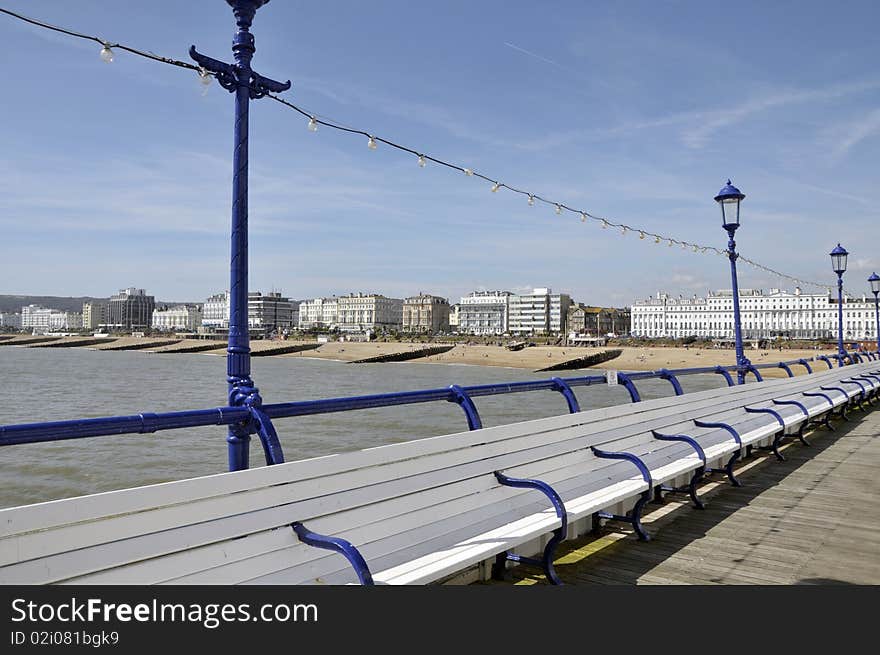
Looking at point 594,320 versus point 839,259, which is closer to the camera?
point 839,259

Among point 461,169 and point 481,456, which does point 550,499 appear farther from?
point 461,169

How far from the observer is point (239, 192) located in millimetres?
3963

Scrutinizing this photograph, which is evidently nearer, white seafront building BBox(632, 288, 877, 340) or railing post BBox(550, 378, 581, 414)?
railing post BBox(550, 378, 581, 414)


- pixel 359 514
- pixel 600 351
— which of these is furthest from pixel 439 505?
pixel 600 351

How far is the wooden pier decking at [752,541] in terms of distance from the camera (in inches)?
161

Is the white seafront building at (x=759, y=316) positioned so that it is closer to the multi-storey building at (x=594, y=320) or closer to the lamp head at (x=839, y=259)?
the multi-storey building at (x=594, y=320)

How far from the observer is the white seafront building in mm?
146625

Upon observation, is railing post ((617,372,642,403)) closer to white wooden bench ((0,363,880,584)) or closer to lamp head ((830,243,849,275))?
white wooden bench ((0,363,880,584))

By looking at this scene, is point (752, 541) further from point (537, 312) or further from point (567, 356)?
point (537, 312)

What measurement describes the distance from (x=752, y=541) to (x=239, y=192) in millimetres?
3789

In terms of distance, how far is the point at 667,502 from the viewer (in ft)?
19.0

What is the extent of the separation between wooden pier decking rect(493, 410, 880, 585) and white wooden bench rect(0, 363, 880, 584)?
26 cm
